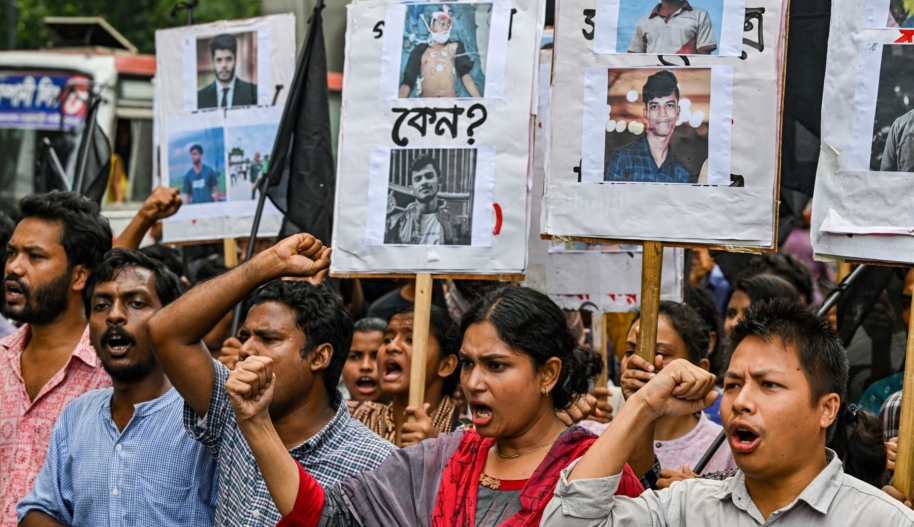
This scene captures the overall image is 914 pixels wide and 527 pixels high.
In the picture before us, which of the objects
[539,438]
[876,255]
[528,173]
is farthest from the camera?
[528,173]

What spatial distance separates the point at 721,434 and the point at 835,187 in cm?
97

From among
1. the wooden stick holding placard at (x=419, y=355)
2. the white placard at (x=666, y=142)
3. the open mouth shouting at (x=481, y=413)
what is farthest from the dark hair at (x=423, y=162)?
the open mouth shouting at (x=481, y=413)

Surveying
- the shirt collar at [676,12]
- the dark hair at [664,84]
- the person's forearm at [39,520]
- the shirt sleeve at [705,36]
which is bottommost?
the person's forearm at [39,520]

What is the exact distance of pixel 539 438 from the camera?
3.22 meters

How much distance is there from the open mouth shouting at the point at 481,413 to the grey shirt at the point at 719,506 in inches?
13.1

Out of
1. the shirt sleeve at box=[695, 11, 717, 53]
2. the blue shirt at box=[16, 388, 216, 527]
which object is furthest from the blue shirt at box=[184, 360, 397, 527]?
the shirt sleeve at box=[695, 11, 717, 53]

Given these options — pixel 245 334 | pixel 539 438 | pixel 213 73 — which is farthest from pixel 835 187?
pixel 213 73

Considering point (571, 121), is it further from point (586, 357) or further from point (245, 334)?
point (245, 334)

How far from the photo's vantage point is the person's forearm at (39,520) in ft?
12.7

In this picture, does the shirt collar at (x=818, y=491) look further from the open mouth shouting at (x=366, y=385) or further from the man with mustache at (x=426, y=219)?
the open mouth shouting at (x=366, y=385)

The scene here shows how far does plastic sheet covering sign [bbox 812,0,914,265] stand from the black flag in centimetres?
246

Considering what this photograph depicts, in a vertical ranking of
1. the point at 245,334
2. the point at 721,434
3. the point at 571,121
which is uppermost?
the point at 571,121

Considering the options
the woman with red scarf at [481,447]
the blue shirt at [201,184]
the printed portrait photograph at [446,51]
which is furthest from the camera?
the blue shirt at [201,184]

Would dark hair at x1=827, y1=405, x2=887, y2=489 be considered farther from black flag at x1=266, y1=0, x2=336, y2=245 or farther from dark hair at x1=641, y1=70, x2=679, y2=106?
black flag at x1=266, y1=0, x2=336, y2=245
